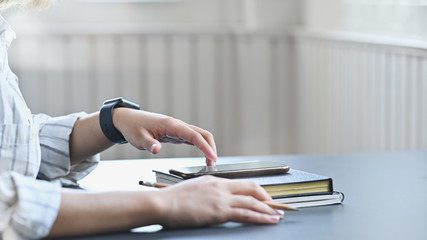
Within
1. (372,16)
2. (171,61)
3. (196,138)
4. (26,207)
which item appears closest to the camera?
(26,207)

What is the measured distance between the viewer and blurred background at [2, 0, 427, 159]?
3109mm

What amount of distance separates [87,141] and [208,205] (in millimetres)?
447

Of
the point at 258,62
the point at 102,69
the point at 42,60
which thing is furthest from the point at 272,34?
the point at 42,60

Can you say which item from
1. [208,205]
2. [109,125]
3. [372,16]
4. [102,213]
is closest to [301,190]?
[208,205]

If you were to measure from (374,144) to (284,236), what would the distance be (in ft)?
5.89

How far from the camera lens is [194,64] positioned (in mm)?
3203

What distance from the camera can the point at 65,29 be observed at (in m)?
3.11

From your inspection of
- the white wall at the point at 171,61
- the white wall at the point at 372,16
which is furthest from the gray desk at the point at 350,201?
the white wall at the point at 171,61

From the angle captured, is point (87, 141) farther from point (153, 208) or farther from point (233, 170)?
point (153, 208)

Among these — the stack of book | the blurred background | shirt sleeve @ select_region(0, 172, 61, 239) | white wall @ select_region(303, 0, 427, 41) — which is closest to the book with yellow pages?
the stack of book

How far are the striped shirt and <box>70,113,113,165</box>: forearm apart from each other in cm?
1

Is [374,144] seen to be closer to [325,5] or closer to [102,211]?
[325,5]

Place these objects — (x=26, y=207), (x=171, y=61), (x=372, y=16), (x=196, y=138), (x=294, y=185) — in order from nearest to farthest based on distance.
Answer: (x=26, y=207) < (x=294, y=185) < (x=196, y=138) < (x=372, y=16) < (x=171, y=61)

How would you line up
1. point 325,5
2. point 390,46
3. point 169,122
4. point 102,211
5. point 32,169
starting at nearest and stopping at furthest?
point 102,211 → point 32,169 → point 169,122 → point 390,46 → point 325,5
